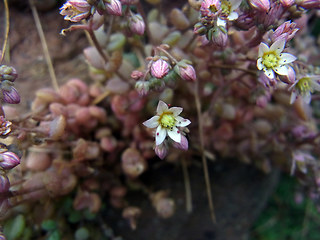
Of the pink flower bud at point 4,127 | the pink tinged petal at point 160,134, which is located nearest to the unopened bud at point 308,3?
the pink tinged petal at point 160,134

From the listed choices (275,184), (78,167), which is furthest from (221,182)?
(78,167)

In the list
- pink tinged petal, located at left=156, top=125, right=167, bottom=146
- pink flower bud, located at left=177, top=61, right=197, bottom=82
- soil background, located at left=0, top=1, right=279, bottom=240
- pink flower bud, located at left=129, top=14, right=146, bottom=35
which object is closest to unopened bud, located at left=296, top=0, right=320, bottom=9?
pink flower bud, located at left=177, top=61, right=197, bottom=82

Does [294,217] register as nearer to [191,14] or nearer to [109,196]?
[109,196]

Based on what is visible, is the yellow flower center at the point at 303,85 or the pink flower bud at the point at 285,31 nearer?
the pink flower bud at the point at 285,31

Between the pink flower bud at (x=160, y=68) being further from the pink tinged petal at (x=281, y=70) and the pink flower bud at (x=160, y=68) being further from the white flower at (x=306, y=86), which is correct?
the white flower at (x=306, y=86)

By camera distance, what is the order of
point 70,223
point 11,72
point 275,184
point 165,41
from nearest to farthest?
point 11,72, point 165,41, point 70,223, point 275,184

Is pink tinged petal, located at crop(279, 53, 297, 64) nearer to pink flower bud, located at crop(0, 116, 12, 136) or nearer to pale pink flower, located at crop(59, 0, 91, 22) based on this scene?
pale pink flower, located at crop(59, 0, 91, 22)

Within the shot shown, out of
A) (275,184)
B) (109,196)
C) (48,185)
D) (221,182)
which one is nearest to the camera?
(48,185)
